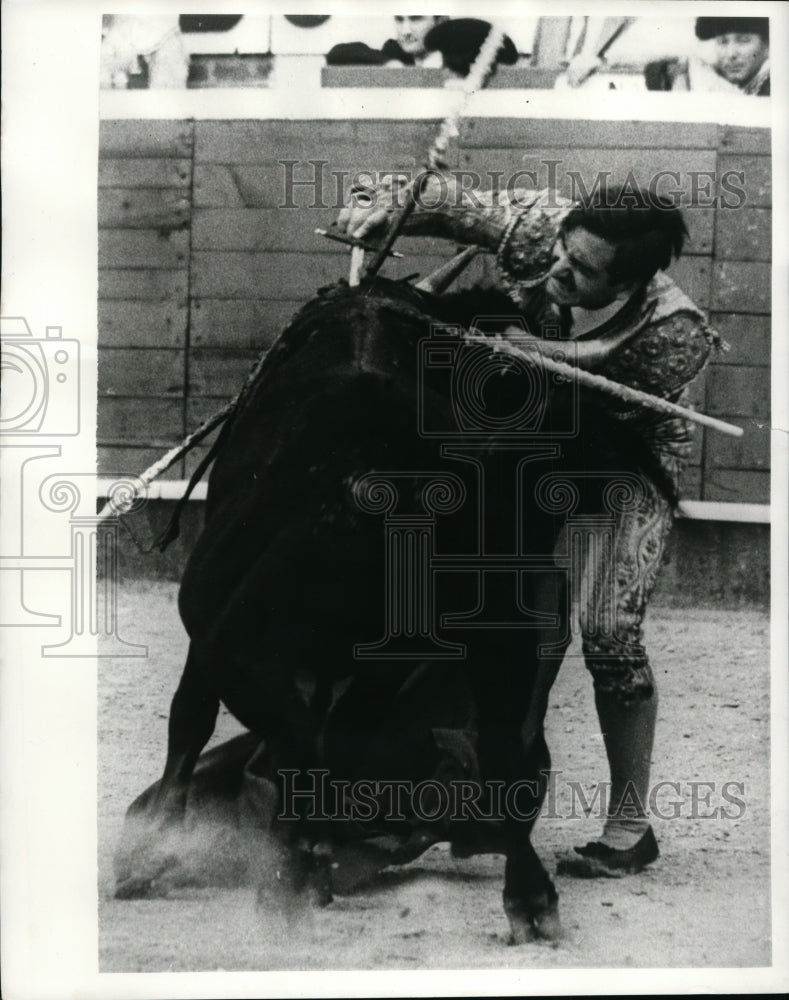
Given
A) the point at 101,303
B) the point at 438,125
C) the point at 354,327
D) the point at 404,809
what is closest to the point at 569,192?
the point at 438,125

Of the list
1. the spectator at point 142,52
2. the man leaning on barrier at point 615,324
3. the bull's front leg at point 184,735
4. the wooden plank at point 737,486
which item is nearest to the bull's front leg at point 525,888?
the man leaning on barrier at point 615,324

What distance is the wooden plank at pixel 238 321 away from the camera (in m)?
2.69

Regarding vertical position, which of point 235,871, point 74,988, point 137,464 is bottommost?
point 74,988

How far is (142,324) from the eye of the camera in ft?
8.81

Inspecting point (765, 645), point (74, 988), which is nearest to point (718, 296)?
point (765, 645)

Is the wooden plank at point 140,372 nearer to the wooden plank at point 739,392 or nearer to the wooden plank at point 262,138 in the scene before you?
the wooden plank at point 262,138

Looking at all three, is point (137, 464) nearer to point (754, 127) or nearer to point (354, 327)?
point (354, 327)

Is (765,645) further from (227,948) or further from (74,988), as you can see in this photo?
(74,988)

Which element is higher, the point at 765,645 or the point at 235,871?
the point at 765,645

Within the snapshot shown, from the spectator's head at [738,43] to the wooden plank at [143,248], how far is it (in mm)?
1444

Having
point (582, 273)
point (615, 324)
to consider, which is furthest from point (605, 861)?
point (582, 273)

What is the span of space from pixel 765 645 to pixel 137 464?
1.68 metres

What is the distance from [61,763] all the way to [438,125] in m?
1.87

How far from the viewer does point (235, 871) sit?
103 inches
